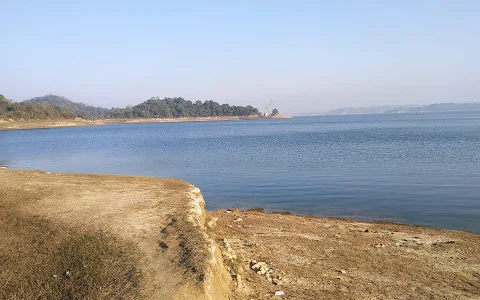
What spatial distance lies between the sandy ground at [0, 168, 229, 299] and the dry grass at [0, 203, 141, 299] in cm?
37

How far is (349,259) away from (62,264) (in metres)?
6.97

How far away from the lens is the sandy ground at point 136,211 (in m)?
7.53

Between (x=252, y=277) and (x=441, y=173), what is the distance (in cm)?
2176

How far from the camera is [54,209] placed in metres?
11.5

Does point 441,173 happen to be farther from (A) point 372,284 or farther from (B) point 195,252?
(B) point 195,252

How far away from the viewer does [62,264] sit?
316 inches

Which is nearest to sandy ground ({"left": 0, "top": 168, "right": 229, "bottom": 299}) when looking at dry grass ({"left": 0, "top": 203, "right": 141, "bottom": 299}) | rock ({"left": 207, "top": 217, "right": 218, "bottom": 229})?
dry grass ({"left": 0, "top": 203, "right": 141, "bottom": 299})

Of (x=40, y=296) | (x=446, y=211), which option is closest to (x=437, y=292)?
(x=40, y=296)

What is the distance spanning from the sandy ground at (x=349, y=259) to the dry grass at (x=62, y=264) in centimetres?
234

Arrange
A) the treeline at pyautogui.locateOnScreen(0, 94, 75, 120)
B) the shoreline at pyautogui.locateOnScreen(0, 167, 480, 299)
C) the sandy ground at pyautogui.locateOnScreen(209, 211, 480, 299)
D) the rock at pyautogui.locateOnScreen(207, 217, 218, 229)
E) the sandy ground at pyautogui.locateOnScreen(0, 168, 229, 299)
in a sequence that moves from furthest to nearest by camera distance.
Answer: the treeline at pyautogui.locateOnScreen(0, 94, 75, 120), the rock at pyautogui.locateOnScreen(207, 217, 218, 229), the sandy ground at pyautogui.locateOnScreen(209, 211, 480, 299), the shoreline at pyautogui.locateOnScreen(0, 167, 480, 299), the sandy ground at pyautogui.locateOnScreen(0, 168, 229, 299)

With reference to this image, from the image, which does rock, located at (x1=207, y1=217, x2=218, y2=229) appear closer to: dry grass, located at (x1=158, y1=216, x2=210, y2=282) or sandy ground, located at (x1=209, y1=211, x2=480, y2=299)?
sandy ground, located at (x1=209, y1=211, x2=480, y2=299)

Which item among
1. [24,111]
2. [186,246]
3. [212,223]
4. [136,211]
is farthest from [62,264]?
[24,111]

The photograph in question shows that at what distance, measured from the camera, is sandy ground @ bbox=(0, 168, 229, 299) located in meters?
7.53

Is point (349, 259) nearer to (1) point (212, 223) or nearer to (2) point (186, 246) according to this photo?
(2) point (186, 246)
